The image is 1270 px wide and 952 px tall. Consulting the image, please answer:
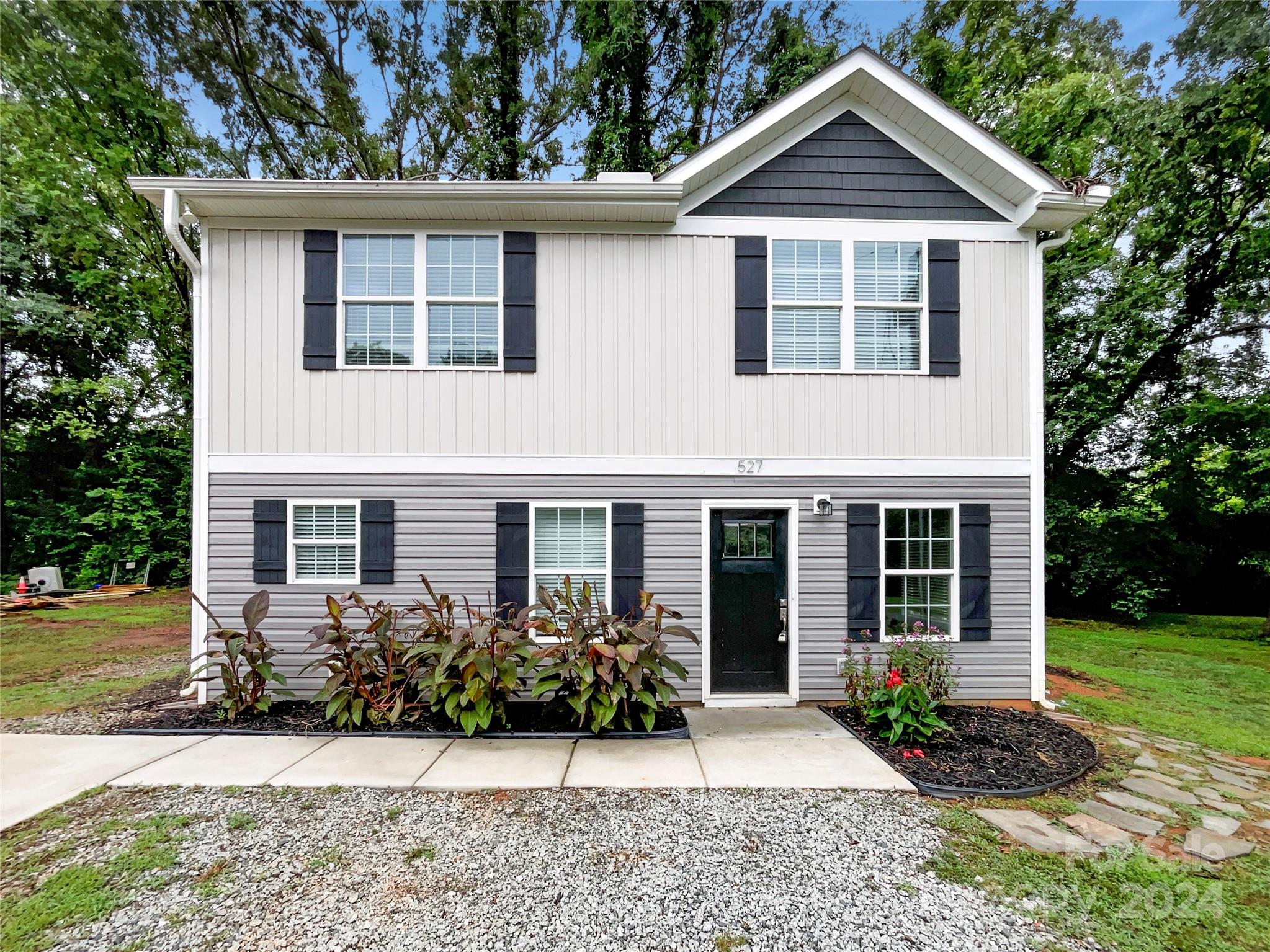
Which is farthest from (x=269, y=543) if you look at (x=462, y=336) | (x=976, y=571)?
(x=976, y=571)

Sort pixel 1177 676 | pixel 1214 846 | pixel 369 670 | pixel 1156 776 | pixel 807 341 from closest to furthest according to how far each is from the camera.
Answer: pixel 1214 846 → pixel 1156 776 → pixel 369 670 → pixel 807 341 → pixel 1177 676

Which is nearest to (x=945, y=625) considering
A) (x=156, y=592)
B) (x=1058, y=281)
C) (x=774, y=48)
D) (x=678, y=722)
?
(x=678, y=722)

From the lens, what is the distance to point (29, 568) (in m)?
10.9

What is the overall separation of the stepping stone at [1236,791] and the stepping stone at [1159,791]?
0.90ft

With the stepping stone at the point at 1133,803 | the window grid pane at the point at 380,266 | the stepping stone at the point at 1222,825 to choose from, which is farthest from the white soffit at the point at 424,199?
the stepping stone at the point at 1222,825

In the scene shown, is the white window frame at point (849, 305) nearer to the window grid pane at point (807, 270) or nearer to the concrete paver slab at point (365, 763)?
the window grid pane at point (807, 270)

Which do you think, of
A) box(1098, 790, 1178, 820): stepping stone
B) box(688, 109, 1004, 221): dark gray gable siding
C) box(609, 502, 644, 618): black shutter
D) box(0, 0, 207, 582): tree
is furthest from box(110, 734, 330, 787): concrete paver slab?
box(0, 0, 207, 582): tree

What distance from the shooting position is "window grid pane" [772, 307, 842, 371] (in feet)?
17.7

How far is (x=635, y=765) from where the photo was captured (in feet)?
12.7

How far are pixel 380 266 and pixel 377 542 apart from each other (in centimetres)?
273

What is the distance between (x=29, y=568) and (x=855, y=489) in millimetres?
15728

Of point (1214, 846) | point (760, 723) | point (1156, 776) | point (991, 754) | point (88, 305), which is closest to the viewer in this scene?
point (1214, 846)

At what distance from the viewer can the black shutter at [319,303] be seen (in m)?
5.20

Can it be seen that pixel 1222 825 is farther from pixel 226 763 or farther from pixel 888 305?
pixel 226 763
